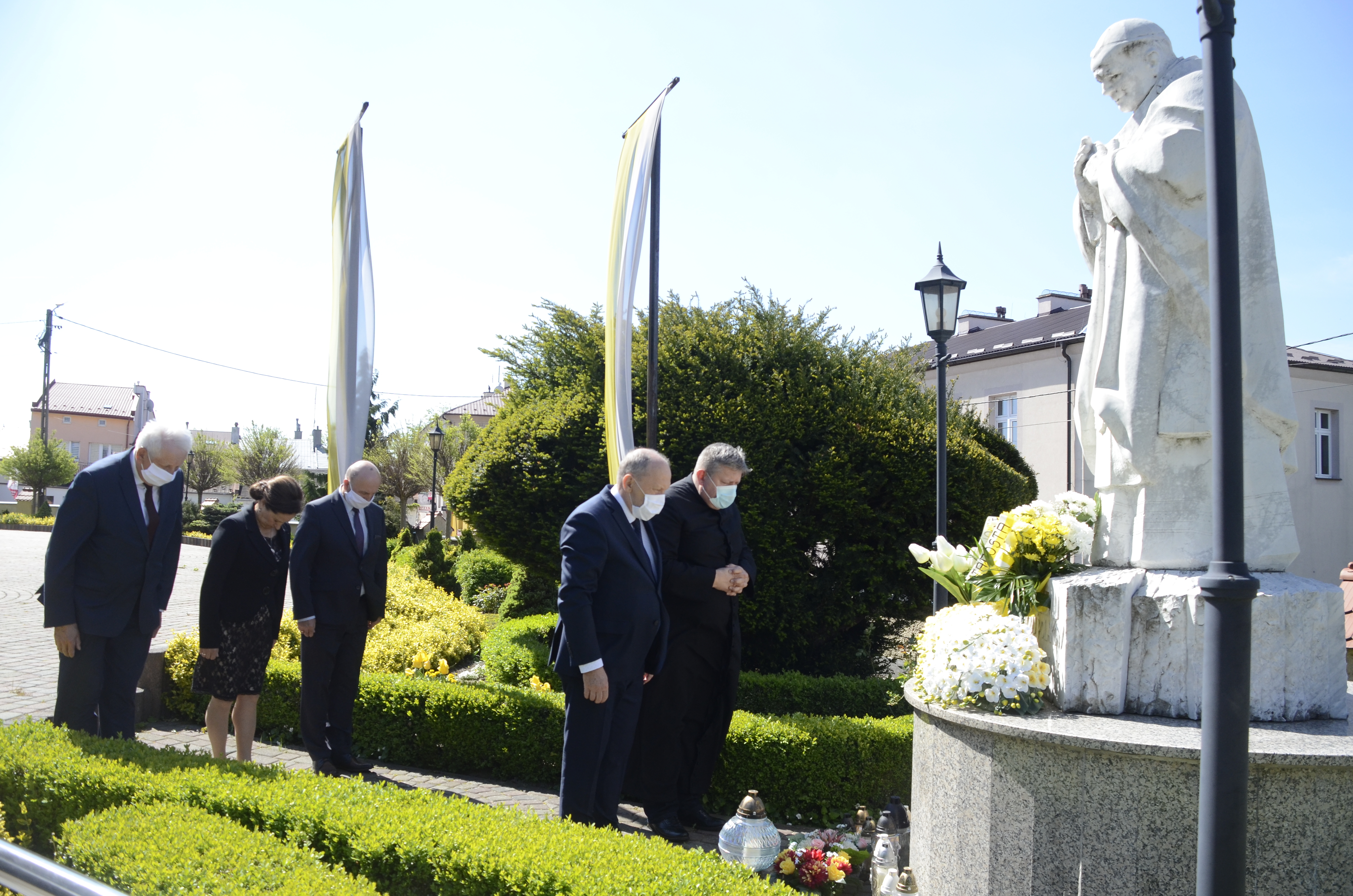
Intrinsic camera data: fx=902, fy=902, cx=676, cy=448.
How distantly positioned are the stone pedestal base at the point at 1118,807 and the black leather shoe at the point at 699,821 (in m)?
1.79

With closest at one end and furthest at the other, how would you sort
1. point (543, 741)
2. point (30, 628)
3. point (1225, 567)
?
1. point (1225, 567)
2. point (543, 741)
3. point (30, 628)

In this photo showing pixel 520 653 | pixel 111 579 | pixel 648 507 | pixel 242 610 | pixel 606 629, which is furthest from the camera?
pixel 520 653

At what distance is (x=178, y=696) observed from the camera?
Result: 6.92m

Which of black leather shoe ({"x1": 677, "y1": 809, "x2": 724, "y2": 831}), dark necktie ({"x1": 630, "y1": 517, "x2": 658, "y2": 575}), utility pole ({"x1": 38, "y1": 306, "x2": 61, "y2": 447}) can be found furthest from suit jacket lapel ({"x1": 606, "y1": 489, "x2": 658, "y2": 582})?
utility pole ({"x1": 38, "y1": 306, "x2": 61, "y2": 447})

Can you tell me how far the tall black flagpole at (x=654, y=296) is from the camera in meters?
6.94

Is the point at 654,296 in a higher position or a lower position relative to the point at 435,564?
higher

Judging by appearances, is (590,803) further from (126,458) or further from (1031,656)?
(126,458)

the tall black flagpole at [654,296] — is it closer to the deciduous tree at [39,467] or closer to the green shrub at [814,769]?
the green shrub at [814,769]

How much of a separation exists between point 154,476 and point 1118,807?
15.2 ft

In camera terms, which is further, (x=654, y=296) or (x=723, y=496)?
(x=654, y=296)

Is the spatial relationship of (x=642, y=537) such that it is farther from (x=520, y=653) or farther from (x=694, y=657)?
(x=520, y=653)

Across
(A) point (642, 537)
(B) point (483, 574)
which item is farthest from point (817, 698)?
(B) point (483, 574)

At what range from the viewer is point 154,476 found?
4.71m

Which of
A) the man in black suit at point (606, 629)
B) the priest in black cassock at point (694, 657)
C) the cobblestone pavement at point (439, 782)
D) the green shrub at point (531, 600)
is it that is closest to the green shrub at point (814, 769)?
the cobblestone pavement at point (439, 782)
